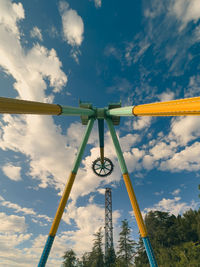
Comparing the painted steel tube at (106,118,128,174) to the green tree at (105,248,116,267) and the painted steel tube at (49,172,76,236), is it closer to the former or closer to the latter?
the painted steel tube at (49,172,76,236)

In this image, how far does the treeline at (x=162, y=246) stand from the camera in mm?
27516

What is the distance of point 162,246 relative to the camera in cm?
3553

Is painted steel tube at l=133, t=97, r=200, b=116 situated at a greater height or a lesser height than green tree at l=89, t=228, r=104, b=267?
lesser

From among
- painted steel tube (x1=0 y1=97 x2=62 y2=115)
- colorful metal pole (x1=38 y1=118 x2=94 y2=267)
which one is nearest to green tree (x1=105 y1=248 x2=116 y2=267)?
colorful metal pole (x1=38 y1=118 x2=94 y2=267)

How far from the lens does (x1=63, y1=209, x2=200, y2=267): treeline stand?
27516mm

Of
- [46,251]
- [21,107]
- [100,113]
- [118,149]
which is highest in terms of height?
[100,113]

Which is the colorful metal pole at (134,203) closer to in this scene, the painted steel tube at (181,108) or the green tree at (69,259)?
the painted steel tube at (181,108)

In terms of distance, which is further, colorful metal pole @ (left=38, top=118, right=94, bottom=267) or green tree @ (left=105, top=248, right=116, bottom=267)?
green tree @ (left=105, top=248, right=116, bottom=267)

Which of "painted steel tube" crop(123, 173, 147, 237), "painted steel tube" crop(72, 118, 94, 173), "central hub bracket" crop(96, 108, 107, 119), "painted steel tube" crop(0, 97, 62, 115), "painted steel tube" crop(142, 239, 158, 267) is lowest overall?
"painted steel tube" crop(142, 239, 158, 267)

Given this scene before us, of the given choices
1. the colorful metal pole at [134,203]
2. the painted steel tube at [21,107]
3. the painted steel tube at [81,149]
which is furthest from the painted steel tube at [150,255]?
the painted steel tube at [21,107]

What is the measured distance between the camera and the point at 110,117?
18.5 meters

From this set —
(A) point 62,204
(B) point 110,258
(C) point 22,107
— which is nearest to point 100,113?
(A) point 62,204

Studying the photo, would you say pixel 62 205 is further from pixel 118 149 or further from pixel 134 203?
pixel 118 149

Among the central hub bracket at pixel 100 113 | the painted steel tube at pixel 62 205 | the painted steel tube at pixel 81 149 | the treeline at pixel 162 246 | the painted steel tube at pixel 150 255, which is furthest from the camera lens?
the treeline at pixel 162 246
